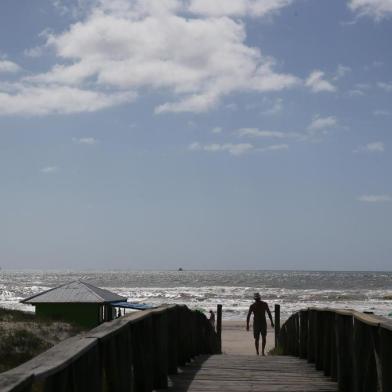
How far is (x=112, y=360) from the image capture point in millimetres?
4320

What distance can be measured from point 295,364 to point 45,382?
22.9 ft

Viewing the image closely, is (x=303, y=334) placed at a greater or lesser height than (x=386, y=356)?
lesser

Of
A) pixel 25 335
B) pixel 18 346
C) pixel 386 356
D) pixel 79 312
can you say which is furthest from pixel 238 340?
pixel 386 356

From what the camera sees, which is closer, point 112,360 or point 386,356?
point 112,360

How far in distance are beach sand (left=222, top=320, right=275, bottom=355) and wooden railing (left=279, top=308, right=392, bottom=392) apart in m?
16.2

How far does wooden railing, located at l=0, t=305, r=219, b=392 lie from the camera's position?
2706mm

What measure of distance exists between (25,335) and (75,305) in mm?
5921

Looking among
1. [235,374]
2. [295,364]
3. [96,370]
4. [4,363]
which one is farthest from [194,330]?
[96,370]

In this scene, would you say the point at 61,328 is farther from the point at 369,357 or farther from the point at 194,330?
the point at 369,357

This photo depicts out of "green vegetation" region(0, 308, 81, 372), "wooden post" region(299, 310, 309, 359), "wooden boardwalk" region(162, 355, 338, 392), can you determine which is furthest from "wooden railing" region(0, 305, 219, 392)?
"green vegetation" region(0, 308, 81, 372)

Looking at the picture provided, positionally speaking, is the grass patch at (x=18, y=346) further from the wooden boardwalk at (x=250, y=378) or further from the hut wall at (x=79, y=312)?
the wooden boardwalk at (x=250, y=378)

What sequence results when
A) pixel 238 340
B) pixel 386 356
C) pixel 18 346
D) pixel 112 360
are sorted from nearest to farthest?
pixel 112 360, pixel 386 356, pixel 18 346, pixel 238 340

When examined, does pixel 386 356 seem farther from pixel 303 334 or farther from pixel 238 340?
pixel 238 340

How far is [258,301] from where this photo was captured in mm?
14570
